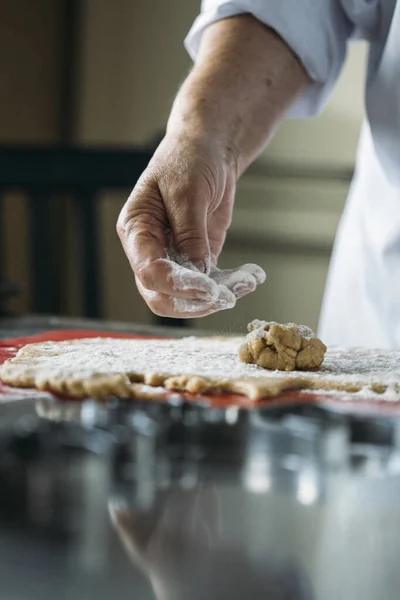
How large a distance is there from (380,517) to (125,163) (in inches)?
62.6

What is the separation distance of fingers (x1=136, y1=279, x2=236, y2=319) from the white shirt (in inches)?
14.7

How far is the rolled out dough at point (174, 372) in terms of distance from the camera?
1.83 ft

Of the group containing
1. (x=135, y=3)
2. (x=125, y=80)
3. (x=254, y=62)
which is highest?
(x=135, y=3)

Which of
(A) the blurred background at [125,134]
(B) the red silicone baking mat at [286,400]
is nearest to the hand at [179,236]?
(B) the red silicone baking mat at [286,400]

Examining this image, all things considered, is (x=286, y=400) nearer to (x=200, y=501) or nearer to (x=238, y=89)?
(x=200, y=501)

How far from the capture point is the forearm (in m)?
0.84

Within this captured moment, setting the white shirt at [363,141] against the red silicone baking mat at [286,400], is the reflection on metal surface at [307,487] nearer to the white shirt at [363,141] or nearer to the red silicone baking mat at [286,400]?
the red silicone baking mat at [286,400]

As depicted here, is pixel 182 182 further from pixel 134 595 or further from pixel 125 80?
pixel 125 80

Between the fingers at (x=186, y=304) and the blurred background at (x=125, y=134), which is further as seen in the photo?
the blurred background at (x=125, y=134)

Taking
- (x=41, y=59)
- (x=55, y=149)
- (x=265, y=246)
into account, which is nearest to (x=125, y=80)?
(x=41, y=59)

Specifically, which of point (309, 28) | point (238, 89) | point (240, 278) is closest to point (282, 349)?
point (240, 278)

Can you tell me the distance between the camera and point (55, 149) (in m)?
1.88

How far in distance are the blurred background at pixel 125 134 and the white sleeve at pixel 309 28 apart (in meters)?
1.39

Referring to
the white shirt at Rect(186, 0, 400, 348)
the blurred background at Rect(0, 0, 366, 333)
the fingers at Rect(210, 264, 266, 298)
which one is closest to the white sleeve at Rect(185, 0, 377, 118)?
the white shirt at Rect(186, 0, 400, 348)
